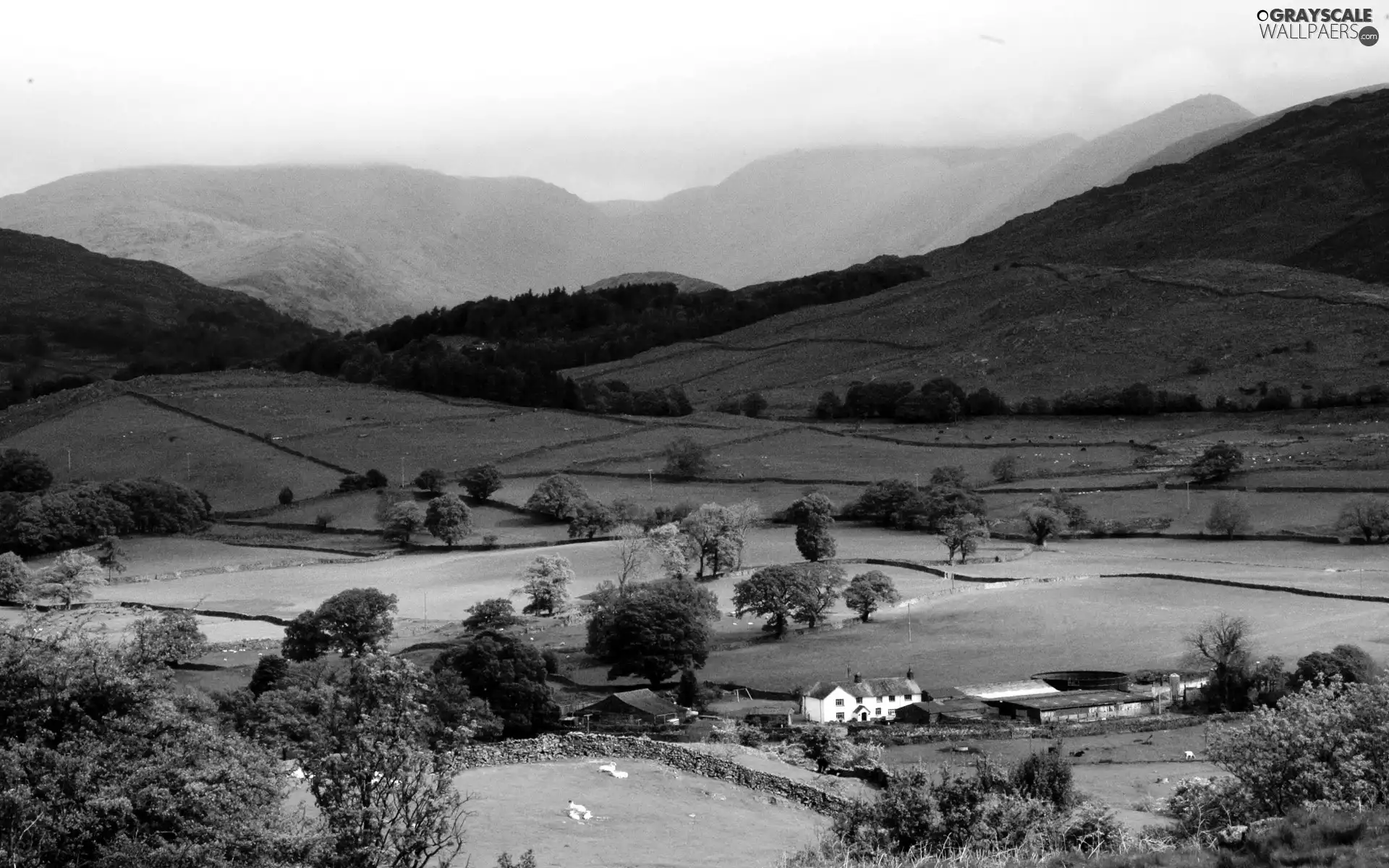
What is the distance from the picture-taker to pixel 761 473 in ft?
393

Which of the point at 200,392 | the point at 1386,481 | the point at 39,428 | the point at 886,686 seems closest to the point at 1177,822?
the point at 886,686

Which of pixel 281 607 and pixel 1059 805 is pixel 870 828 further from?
pixel 281 607

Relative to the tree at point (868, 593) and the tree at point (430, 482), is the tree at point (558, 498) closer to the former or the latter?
the tree at point (430, 482)

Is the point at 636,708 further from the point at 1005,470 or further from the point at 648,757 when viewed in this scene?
the point at 1005,470

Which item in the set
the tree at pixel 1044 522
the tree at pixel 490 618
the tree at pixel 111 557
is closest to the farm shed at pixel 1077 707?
the tree at pixel 490 618

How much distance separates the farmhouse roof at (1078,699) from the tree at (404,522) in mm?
53620

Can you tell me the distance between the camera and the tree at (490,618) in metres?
71.3

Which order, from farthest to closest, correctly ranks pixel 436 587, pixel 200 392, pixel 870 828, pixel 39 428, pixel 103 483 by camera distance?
pixel 200 392, pixel 39 428, pixel 103 483, pixel 436 587, pixel 870 828

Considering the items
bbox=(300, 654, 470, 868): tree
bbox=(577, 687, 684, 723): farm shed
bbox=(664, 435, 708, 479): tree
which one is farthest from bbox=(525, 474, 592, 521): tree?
bbox=(300, 654, 470, 868): tree

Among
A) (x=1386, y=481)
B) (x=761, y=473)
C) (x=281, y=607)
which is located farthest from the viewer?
(x=761, y=473)

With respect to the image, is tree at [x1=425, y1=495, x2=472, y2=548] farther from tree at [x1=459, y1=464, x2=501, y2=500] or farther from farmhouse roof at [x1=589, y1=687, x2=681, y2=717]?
farmhouse roof at [x1=589, y1=687, x2=681, y2=717]

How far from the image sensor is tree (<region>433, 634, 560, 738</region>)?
52844 mm

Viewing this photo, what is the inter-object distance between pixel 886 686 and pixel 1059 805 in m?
23.7

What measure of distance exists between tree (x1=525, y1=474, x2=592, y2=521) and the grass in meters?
19.8
